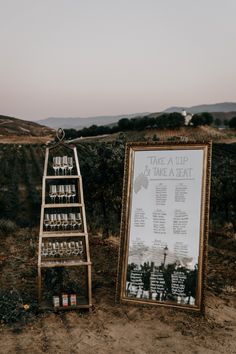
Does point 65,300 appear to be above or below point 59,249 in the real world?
below

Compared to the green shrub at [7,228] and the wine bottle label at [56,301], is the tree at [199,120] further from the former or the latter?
the wine bottle label at [56,301]

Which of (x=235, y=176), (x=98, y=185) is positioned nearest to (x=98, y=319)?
(x=98, y=185)

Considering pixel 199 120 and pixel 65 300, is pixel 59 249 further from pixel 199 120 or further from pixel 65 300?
pixel 199 120

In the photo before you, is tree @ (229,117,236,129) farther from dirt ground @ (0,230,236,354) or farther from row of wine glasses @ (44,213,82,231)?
row of wine glasses @ (44,213,82,231)

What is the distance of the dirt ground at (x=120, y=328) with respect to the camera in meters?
6.92

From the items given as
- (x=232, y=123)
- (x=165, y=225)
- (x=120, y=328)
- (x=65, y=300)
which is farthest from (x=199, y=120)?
(x=120, y=328)

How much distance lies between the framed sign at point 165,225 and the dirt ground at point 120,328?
1.28 ft

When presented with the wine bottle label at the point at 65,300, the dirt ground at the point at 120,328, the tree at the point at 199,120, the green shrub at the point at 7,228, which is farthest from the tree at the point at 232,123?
the wine bottle label at the point at 65,300

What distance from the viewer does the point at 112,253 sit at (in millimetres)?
12656

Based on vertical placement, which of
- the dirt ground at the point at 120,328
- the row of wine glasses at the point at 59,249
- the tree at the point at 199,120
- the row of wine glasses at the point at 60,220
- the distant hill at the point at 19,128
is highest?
the tree at the point at 199,120

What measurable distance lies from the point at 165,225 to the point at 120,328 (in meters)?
2.35

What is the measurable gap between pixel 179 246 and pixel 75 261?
2.30 m

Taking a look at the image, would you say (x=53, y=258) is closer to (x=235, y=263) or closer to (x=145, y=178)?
(x=145, y=178)

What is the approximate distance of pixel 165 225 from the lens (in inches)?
336
